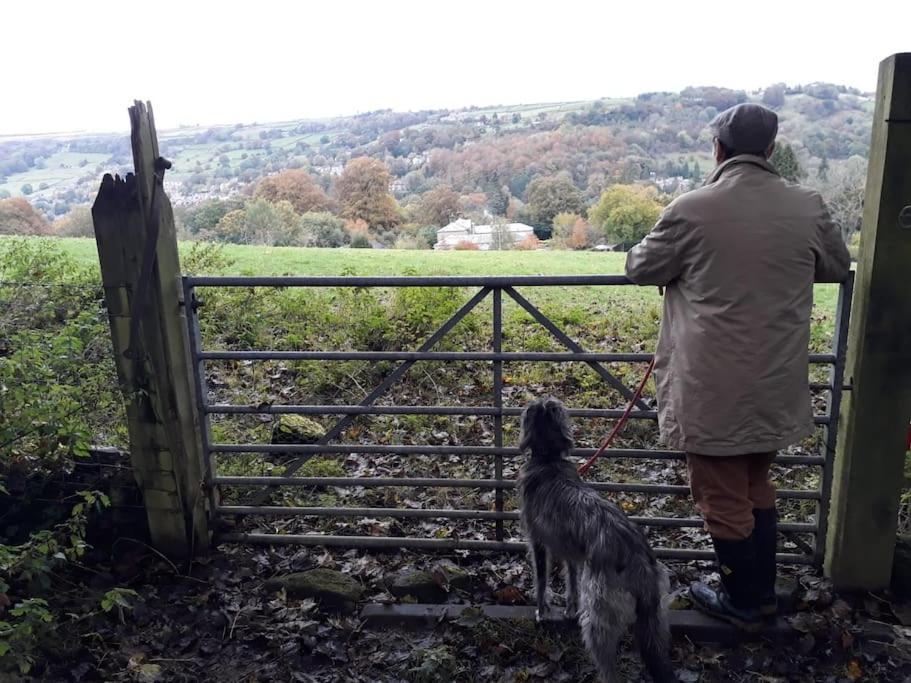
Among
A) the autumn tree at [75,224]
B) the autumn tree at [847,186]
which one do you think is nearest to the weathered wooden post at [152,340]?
the autumn tree at [847,186]

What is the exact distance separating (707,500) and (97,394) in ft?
12.7

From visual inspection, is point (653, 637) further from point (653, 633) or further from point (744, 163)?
point (744, 163)

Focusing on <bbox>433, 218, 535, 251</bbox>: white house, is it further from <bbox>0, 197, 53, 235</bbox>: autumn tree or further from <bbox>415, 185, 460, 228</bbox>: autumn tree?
<bbox>0, 197, 53, 235</bbox>: autumn tree

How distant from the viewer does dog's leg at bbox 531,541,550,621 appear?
12.1 feet

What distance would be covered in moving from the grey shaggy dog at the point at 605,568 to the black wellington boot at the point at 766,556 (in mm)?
686

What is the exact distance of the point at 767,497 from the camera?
352cm

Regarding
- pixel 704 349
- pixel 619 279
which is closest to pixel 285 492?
pixel 619 279

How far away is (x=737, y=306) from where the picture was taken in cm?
309

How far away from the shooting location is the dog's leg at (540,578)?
12.1ft

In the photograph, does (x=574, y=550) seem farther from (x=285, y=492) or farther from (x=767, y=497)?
(x=285, y=492)

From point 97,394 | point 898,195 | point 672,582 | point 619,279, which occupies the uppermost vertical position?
point 898,195

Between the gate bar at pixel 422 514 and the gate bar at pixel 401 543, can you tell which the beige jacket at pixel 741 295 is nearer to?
the gate bar at pixel 422 514

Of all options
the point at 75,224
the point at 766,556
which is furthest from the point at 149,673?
the point at 75,224

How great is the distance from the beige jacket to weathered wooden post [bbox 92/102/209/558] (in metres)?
2.80
